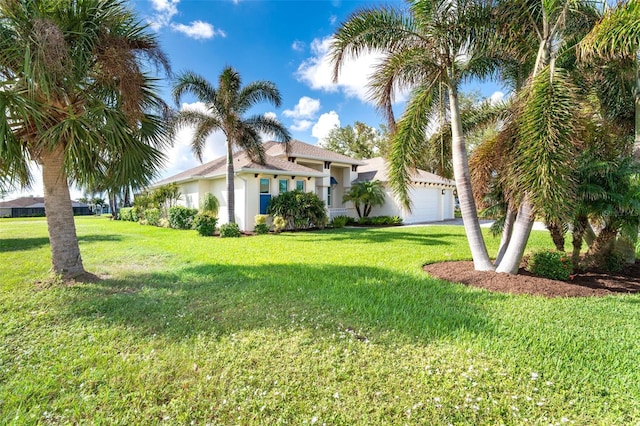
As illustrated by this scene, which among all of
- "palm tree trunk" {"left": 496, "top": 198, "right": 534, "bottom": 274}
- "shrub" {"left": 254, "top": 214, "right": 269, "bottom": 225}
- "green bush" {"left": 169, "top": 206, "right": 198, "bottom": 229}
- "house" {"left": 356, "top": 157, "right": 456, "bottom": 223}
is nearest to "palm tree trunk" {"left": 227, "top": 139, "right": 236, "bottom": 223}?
"shrub" {"left": 254, "top": 214, "right": 269, "bottom": 225}

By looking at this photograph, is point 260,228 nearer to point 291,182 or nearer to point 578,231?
point 291,182

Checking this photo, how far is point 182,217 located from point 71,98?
46.9ft

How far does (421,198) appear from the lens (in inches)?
947

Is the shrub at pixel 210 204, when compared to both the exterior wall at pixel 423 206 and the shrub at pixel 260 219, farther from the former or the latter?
the exterior wall at pixel 423 206

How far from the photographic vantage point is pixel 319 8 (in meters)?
10.9

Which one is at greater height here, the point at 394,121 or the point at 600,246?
the point at 394,121

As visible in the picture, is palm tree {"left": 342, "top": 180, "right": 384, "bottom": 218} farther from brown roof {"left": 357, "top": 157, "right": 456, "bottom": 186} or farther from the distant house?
the distant house

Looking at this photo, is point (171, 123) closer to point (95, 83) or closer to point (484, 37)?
point (95, 83)

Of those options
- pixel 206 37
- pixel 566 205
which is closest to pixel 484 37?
pixel 566 205

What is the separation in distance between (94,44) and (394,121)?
21.4 ft

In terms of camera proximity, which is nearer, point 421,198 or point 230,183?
point 230,183

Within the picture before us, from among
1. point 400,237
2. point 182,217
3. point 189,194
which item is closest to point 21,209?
point 189,194

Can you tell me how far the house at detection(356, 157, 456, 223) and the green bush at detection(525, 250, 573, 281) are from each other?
14.6 metres

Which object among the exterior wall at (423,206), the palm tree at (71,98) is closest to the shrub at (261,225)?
the exterior wall at (423,206)
